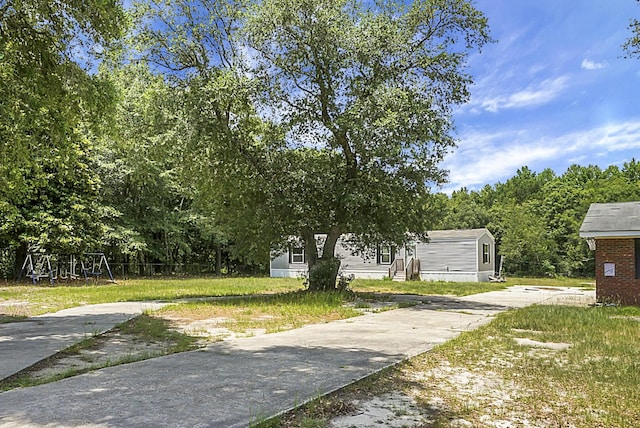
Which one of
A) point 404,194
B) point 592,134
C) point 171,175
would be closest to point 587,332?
point 404,194

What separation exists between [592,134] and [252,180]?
33.1 metres

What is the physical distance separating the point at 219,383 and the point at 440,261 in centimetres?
2265

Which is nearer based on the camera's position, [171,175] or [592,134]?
[171,175]

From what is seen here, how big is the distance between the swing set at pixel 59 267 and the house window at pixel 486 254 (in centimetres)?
1853

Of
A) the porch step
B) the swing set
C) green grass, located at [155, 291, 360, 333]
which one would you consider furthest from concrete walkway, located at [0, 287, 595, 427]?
the porch step

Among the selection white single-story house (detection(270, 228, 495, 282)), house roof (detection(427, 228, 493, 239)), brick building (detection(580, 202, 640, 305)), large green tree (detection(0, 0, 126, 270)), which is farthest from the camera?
white single-story house (detection(270, 228, 495, 282))

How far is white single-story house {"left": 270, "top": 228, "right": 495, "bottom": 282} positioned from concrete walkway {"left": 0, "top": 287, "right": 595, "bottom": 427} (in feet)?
57.0

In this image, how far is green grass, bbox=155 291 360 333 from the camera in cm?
916

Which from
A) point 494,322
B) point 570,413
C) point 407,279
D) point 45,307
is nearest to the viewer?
point 570,413

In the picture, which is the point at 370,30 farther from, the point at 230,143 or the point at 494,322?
the point at 494,322

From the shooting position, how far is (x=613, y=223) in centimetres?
1244

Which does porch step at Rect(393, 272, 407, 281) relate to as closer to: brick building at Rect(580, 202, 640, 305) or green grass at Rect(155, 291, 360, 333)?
green grass at Rect(155, 291, 360, 333)

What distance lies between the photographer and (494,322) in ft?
30.6

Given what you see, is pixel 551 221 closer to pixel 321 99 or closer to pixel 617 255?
pixel 617 255
